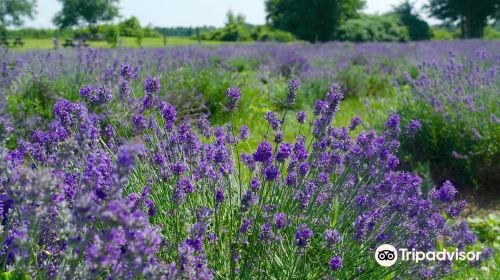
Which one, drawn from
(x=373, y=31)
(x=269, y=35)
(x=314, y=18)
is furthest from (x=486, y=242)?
(x=269, y=35)

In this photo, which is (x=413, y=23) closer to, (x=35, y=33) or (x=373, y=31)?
(x=373, y=31)

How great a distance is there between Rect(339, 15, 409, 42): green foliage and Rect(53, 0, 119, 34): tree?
36.4 meters

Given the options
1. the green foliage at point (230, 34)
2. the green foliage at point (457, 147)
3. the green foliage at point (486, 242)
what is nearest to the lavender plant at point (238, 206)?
the green foliage at point (486, 242)

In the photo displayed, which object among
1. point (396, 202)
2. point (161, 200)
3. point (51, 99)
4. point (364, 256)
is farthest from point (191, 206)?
point (51, 99)

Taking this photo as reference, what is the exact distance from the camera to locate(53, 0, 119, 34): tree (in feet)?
188

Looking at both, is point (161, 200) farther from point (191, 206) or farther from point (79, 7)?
point (79, 7)

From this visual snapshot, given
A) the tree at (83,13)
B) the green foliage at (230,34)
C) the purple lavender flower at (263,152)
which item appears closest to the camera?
the purple lavender flower at (263,152)

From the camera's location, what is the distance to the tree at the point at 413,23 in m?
36.0

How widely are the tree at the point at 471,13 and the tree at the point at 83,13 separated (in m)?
39.3

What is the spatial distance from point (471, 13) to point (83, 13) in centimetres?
A: 4539

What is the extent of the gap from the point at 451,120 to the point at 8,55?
6.33 meters

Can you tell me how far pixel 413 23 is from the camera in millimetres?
37156

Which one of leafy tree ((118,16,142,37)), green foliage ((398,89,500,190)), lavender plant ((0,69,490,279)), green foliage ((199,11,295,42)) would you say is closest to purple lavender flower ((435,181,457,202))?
lavender plant ((0,69,490,279))

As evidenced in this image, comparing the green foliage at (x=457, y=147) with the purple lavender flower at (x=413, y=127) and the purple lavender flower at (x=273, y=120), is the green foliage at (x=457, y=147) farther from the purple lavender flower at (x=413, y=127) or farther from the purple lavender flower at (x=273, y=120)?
the purple lavender flower at (x=273, y=120)
